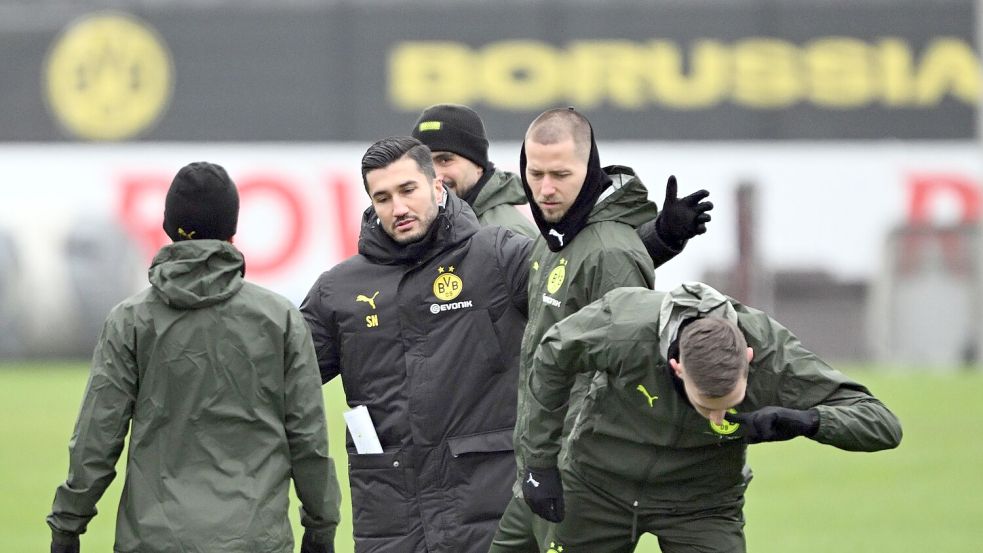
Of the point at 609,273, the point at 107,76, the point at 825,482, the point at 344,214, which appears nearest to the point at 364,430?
the point at 609,273

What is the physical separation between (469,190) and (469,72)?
51.9ft

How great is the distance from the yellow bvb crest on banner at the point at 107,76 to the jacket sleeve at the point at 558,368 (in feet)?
56.5

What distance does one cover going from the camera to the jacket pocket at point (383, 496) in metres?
5.69

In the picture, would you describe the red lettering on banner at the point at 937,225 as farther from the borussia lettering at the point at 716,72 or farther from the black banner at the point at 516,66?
the borussia lettering at the point at 716,72

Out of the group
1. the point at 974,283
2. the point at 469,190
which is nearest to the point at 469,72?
the point at 974,283

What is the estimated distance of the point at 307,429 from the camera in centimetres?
491

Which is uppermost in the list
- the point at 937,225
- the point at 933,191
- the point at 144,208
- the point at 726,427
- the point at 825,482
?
the point at 726,427

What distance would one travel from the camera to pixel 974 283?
70.4 ft

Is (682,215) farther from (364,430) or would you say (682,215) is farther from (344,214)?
(344,214)

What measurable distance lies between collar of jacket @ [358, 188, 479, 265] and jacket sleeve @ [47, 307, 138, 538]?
120cm

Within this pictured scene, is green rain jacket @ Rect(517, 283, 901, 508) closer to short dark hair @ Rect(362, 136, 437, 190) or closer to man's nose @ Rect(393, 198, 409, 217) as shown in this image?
man's nose @ Rect(393, 198, 409, 217)

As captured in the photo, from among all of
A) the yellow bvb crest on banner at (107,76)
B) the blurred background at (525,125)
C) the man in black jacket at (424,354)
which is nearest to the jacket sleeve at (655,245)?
the man in black jacket at (424,354)

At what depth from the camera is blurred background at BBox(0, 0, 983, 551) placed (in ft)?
69.5

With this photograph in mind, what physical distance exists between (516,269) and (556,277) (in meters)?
0.50
